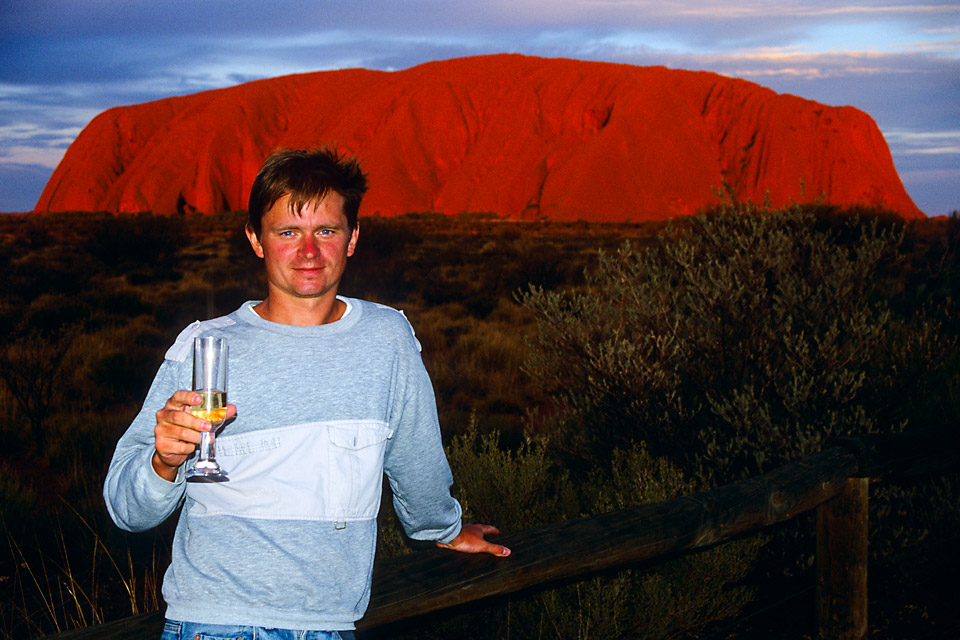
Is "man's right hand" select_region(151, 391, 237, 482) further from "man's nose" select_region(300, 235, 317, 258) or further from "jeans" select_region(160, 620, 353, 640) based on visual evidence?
"man's nose" select_region(300, 235, 317, 258)

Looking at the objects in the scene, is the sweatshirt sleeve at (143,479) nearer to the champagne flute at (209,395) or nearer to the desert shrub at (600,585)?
the champagne flute at (209,395)

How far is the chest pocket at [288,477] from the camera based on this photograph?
1366mm

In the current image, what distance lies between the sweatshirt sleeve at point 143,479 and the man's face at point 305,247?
11.4 inches

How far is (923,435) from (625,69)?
196ft

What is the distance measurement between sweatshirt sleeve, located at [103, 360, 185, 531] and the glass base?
0.21ft

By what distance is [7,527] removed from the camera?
167 inches

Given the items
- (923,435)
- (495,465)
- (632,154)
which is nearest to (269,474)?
(495,465)

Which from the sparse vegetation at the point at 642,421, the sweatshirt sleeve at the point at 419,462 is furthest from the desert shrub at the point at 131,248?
the sweatshirt sleeve at the point at 419,462

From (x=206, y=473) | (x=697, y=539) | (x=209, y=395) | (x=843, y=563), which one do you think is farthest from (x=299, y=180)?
(x=843, y=563)

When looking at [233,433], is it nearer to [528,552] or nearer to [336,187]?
[336,187]

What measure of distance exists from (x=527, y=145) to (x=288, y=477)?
173ft

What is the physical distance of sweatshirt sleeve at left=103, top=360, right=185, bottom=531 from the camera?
1285 millimetres

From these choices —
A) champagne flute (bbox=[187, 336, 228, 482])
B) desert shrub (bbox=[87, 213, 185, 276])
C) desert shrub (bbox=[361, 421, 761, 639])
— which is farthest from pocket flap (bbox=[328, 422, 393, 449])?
desert shrub (bbox=[87, 213, 185, 276])

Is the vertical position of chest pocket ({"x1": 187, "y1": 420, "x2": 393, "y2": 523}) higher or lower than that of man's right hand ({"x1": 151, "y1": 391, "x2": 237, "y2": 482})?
lower
